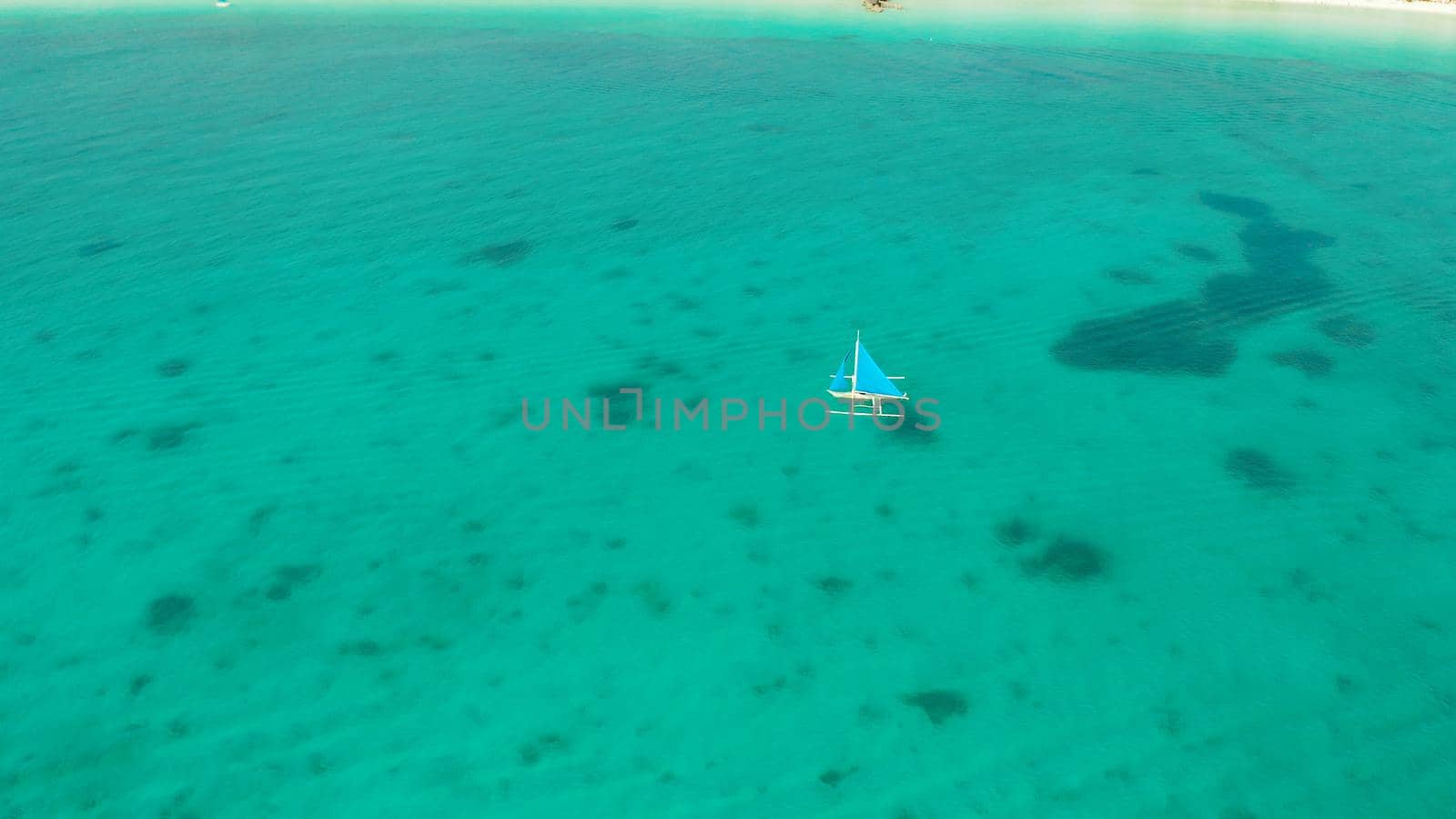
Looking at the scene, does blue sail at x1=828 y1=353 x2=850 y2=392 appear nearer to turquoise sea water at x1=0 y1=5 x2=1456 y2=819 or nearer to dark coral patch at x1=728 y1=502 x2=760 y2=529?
turquoise sea water at x1=0 y1=5 x2=1456 y2=819

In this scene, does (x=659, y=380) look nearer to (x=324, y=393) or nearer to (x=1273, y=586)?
(x=324, y=393)

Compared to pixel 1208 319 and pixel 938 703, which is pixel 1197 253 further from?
pixel 938 703

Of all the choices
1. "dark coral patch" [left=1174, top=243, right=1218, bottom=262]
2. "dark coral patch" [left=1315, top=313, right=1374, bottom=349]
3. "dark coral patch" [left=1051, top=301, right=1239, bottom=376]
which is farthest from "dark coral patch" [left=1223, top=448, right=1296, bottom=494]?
"dark coral patch" [left=1174, top=243, right=1218, bottom=262]

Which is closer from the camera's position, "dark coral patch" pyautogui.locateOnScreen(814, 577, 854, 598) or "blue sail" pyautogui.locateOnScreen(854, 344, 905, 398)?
"dark coral patch" pyautogui.locateOnScreen(814, 577, 854, 598)

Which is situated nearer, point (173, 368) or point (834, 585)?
point (834, 585)

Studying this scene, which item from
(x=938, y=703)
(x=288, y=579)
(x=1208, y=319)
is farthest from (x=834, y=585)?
(x=1208, y=319)

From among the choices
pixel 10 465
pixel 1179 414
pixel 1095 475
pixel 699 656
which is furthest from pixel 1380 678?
pixel 10 465
